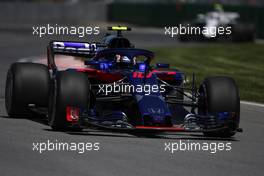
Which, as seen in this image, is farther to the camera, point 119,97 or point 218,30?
point 218,30

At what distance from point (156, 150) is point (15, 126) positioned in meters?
2.46

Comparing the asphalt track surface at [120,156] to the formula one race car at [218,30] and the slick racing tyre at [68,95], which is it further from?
the formula one race car at [218,30]

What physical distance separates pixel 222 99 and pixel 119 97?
1.31 meters

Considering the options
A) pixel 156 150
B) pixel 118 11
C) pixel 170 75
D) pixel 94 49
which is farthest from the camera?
pixel 118 11

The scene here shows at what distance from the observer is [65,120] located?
1109 centimetres

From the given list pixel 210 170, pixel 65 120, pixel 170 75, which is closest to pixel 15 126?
pixel 65 120

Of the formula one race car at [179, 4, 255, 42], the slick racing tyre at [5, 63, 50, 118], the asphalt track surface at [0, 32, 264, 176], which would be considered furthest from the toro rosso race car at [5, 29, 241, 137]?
the formula one race car at [179, 4, 255, 42]

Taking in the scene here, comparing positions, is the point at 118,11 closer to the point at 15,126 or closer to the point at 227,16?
the point at 227,16

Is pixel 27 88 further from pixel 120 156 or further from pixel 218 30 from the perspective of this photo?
pixel 218 30

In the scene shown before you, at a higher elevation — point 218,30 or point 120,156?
point 120,156

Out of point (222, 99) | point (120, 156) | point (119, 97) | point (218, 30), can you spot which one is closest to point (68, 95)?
point (119, 97)

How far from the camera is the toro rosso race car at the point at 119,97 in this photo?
11.0m

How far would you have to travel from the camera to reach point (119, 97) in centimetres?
1162

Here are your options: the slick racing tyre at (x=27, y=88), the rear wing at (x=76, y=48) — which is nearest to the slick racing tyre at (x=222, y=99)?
the slick racing tyre at (x=27, y=88)
